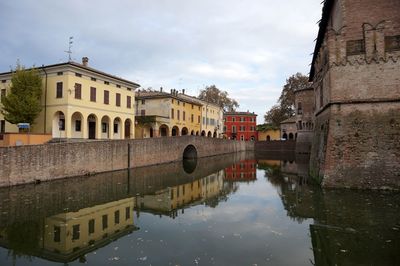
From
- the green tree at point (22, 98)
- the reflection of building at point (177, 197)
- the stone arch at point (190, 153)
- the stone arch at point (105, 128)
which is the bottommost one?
the reflection of building at point (177, 197)

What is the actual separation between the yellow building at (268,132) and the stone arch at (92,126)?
168ft

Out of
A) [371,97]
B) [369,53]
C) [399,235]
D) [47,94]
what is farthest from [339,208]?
[47,94]

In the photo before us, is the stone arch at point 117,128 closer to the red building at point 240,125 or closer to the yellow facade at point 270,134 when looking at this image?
the red building at point 240,125

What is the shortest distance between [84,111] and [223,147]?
26868 millimetres

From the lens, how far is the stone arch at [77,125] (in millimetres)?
26188

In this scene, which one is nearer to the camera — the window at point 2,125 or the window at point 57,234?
the window at point 57,234

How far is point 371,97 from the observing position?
14102mm

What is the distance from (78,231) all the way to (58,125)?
1876 centimetres

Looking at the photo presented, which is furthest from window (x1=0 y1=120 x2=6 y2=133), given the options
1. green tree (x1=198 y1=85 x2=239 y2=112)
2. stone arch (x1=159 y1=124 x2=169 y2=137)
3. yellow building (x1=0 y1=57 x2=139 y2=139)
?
green tree (x1=198 y1=85 x2=239 y2=112)

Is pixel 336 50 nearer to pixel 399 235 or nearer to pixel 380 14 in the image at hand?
pixel 380 14

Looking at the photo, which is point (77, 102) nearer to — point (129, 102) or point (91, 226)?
point (129, 102)

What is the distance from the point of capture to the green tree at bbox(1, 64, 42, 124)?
23.3 metres

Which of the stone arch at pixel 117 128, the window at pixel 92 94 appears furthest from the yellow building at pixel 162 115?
the window at pixel 92 94

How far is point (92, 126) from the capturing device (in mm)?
28703
